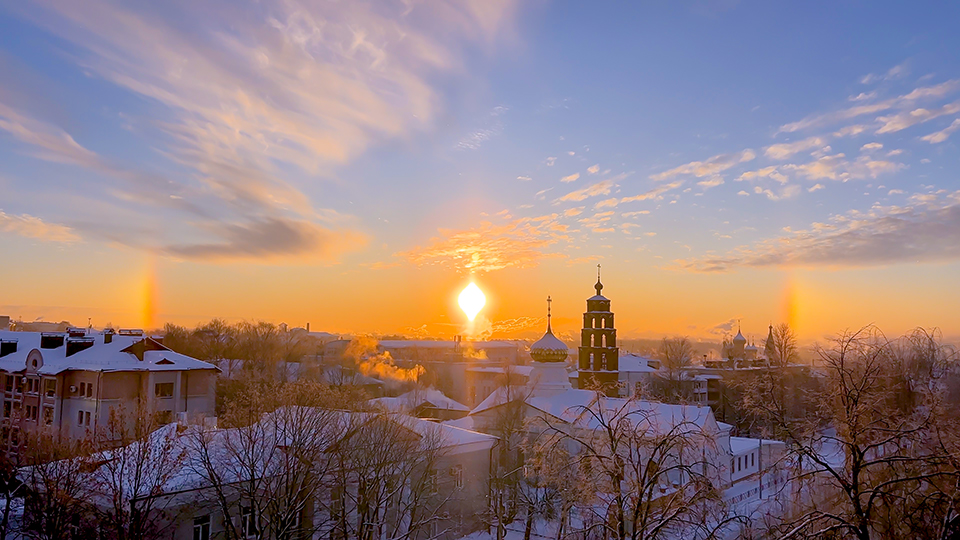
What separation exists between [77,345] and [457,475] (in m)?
27.2

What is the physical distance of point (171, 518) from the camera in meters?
18.6

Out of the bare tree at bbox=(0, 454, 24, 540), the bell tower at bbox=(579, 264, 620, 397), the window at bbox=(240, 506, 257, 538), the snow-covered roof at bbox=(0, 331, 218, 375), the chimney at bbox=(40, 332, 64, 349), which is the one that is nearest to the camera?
the window at bbox=(240, 506, 257, 538)

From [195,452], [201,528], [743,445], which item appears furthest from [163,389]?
[743,445]

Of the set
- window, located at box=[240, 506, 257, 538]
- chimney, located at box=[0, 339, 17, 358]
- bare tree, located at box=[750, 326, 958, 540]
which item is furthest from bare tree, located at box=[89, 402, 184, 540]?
chimney, located at box=[0, 339, 17, 358]

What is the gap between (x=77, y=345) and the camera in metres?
40.4

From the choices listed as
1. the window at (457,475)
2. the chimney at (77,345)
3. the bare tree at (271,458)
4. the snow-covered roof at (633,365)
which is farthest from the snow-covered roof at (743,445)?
the chimney at (77,345)

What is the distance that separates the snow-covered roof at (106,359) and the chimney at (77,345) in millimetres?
298

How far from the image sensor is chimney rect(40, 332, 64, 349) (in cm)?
4305

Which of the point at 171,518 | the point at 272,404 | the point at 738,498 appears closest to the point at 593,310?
the point at 738,498

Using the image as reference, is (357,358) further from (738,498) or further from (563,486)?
(563,486)

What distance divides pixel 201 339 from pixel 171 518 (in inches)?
2456

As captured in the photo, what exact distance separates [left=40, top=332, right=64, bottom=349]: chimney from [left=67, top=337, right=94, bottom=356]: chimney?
12.1 feet

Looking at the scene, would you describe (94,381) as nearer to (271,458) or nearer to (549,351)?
(271,458)

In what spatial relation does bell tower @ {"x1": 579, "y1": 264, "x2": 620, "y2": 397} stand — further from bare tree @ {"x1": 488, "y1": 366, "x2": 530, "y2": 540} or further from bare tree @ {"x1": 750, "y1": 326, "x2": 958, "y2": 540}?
bare tree @ {"x1": 750, "y1": 326, "x2": 958, "y2": 540}
